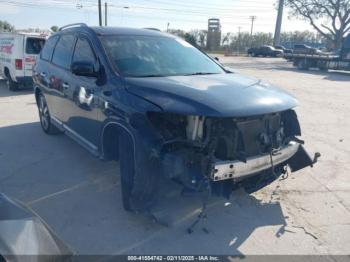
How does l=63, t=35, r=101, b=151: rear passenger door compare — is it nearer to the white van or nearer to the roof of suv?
the roof of suv

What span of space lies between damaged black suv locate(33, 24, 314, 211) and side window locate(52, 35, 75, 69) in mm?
420

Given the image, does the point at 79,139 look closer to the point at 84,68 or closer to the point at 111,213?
the point at 84,68

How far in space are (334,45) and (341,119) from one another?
52554 mm

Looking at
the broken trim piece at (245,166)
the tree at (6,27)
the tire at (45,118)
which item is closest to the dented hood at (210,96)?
the broken trim piece at (245,166)

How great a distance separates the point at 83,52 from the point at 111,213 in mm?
2173

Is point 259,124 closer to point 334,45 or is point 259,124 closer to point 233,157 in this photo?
point 233,157

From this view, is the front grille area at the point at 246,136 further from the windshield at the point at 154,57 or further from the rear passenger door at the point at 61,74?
the rear passenger door at the point at 61,74

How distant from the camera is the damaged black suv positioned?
10.5ft

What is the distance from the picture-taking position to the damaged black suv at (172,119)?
3.20 m

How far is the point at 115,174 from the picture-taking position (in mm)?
4777

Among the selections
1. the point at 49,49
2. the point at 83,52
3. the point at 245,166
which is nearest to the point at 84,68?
the point at 83,52

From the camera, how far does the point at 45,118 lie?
21.4 feet

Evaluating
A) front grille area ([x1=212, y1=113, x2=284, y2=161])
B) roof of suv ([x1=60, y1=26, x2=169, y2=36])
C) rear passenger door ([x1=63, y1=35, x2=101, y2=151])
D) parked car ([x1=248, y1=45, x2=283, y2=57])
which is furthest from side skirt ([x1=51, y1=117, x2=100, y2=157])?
parked car ([x1=248, y1=45, x2=283, y2=57])

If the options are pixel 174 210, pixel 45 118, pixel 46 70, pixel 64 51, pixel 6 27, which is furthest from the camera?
pixel 6 27
